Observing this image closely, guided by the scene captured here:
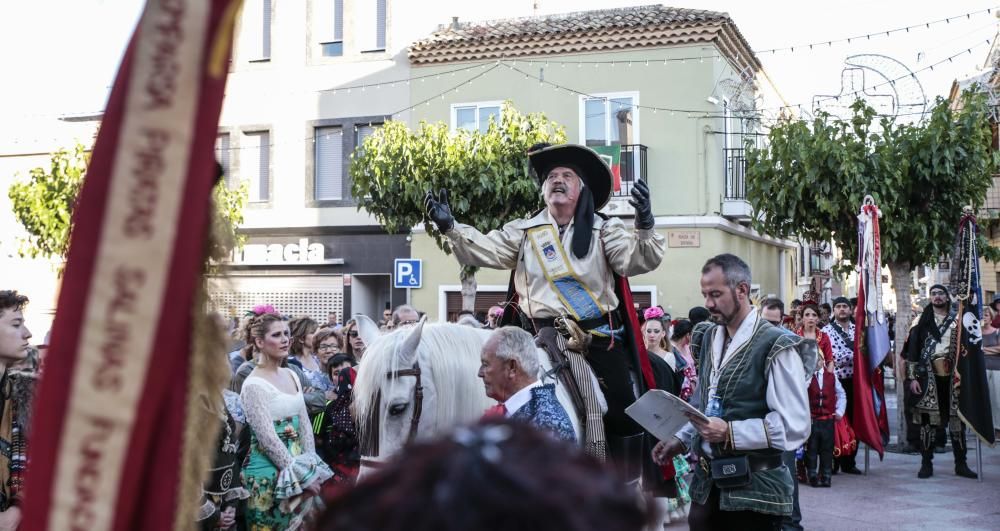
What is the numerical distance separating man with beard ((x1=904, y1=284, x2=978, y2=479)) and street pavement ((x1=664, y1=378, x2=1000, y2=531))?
0.35 meters

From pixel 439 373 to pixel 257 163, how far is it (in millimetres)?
21141

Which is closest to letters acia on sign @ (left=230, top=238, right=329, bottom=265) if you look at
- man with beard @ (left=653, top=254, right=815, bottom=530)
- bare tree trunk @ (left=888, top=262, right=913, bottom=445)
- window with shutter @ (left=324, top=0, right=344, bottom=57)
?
window with shutter @ (left=324, top=0, right=344, bottom=57)

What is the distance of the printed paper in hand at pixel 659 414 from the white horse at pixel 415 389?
12.1 inches

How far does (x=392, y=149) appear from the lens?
59.1ft

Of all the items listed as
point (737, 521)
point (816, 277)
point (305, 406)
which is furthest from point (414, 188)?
point (816, 277)

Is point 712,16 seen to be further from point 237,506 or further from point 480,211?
point 237,506

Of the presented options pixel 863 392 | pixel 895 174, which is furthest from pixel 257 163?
pixel 863 392

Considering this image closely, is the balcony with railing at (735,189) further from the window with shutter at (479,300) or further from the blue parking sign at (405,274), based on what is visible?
the blue parking sign at (405,274)

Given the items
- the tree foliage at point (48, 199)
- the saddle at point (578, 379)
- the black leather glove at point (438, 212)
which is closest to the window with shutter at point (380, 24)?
the tree foliage at point (48, 199)

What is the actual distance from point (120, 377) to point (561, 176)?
14.8 ft

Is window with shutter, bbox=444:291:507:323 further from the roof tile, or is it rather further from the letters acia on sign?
the roof tile

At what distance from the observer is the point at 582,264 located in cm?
517

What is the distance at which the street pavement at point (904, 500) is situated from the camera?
8945 mm

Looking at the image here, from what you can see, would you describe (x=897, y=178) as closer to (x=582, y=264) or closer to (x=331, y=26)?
(x=582, y=264)
